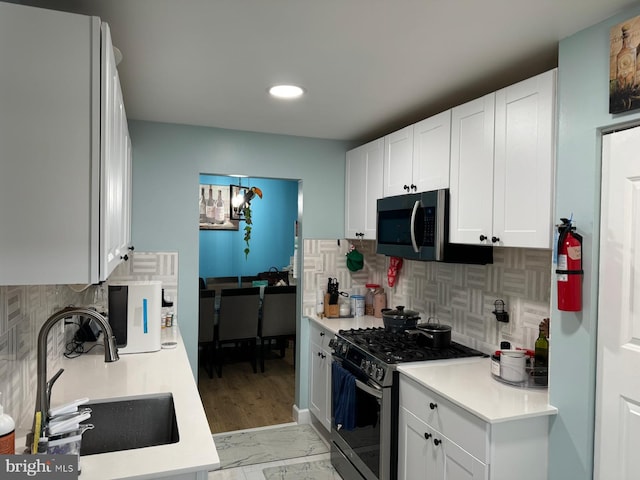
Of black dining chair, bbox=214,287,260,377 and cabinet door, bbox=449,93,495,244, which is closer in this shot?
cabinet door, bbox=449,93,495,244

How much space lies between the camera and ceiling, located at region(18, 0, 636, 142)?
155 cm

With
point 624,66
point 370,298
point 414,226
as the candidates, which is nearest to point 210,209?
point 370,298

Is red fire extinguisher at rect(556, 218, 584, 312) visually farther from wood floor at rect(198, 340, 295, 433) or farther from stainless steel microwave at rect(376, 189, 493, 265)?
wood floor at rect(198, 340, 295, 433)

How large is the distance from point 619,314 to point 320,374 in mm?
2223

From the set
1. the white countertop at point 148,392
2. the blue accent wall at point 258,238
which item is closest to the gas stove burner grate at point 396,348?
the white countertop at point 148,392

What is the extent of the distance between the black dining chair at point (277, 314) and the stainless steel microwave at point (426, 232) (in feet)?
7.34

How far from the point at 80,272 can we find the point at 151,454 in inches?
26.4

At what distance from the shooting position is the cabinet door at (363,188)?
10.6 feet

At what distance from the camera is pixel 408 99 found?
2594 millimetres

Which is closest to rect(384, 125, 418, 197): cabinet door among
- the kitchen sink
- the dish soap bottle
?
the kitchen sink

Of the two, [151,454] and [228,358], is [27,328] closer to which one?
[151,454]

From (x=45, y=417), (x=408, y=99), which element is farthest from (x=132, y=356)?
(x=408, y=99)

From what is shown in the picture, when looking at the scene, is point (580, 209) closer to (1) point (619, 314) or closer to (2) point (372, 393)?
(1) point (619, 314)

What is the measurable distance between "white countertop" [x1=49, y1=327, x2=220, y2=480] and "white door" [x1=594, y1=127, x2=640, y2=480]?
1.38 m
